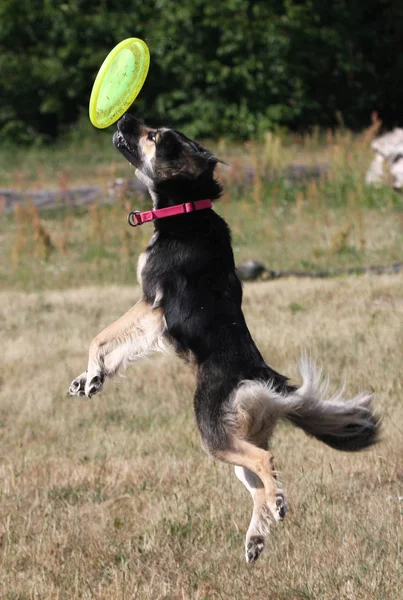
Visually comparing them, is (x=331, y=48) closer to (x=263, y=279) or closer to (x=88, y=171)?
(x=88, y=171)

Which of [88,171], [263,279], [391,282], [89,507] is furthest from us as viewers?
[88,171]

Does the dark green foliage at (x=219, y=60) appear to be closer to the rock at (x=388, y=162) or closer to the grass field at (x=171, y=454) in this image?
the rock at (x=388, y=162)

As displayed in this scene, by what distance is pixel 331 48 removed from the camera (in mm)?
22609

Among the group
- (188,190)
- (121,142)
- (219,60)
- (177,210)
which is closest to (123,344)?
(177,210)

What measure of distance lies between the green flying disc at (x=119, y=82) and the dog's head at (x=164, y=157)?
11 cm

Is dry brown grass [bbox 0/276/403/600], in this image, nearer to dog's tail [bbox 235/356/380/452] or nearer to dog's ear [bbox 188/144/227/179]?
dog's tail [bbox 235/356/380/452]

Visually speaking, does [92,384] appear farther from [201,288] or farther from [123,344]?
[201,288]

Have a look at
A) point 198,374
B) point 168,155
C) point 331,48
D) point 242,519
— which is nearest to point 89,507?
point 242,519

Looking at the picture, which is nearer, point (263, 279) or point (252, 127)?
point (263, 279)

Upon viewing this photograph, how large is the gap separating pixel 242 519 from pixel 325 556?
25.4 inches

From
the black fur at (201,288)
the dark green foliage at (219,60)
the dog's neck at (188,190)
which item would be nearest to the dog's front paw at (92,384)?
the black fur at (201,288)

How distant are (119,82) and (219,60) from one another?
17.9m

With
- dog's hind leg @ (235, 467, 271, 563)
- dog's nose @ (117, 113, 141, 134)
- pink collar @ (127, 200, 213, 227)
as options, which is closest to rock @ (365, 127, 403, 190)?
dog's nose @ (117, 113, 141, 134)

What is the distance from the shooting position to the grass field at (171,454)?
4.09 meters
